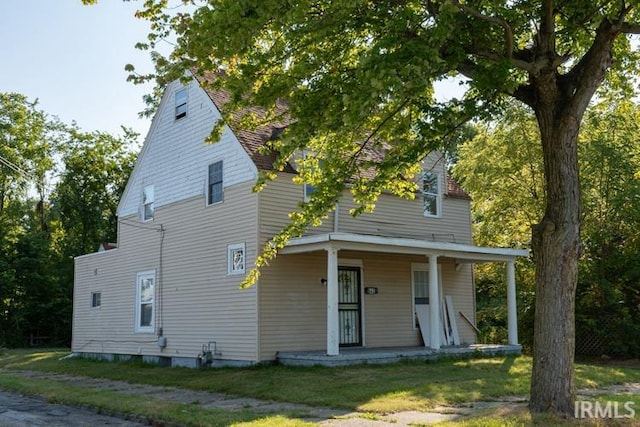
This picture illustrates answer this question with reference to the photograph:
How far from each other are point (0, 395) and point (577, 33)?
1301cm

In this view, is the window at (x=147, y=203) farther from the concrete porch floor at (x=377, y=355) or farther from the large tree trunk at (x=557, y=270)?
the large tree trunk at (x=557, y=270)

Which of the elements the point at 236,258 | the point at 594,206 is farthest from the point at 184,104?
the point at 594,206

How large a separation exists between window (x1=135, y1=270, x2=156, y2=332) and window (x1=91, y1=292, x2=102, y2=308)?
2.78 m

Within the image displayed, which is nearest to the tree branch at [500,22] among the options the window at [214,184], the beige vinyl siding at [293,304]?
the beige vinyl siding at [293,304]

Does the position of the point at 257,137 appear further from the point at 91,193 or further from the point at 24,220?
the point at 24,220

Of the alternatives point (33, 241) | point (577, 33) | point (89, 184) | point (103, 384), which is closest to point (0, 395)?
point (103, 384)

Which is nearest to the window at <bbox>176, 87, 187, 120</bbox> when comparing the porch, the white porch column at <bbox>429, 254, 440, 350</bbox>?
the porch

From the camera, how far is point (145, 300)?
63.8 ft

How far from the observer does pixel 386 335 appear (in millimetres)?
18078

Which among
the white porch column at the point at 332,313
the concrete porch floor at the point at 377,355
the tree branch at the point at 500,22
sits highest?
the tree branch at the point at 500,22

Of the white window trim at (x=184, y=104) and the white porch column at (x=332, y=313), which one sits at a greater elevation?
the white window trim at (x=184, y=104)

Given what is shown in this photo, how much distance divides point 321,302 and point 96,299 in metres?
9.25

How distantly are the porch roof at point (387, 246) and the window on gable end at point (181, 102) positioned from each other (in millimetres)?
5789

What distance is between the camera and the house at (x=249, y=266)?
1585 cm
